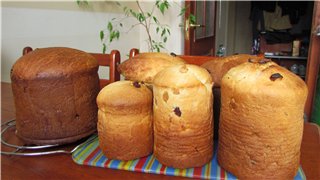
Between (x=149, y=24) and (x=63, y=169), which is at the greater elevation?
(x=149, y=24)

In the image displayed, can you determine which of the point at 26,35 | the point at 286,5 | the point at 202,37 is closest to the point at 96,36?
the point at 26,35

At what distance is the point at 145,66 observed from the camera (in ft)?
2.07

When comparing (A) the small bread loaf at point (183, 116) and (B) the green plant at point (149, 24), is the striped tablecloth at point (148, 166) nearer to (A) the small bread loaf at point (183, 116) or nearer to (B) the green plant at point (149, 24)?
(A) the small bread loaf at point (183, 116)

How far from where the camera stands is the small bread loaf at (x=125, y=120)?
549 mm

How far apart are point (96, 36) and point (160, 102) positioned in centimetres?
143

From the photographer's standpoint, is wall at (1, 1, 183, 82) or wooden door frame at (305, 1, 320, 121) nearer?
wall at (1, 1, 183, 82)

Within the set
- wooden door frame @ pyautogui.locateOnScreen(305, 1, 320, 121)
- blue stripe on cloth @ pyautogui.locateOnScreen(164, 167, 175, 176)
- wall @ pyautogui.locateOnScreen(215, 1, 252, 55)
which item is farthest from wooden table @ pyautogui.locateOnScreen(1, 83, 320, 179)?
wall @ pyautogui.locateOnScreen(215, 1, 252, 55)

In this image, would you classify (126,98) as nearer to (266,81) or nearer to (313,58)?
(266,81)

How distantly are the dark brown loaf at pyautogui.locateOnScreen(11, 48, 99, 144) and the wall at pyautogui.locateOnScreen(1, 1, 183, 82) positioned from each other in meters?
0.77

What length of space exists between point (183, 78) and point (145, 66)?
15 cm

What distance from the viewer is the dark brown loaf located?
23.6 inches

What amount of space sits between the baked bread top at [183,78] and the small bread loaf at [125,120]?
2.3 inches

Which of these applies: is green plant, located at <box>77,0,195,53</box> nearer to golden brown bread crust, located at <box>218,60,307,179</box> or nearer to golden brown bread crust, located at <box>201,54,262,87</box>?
golden brown bread crust, located at <box>201,54,262,87</box>

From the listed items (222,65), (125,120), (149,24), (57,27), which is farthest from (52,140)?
(149,24)
